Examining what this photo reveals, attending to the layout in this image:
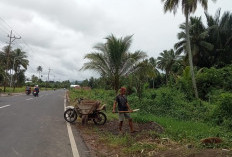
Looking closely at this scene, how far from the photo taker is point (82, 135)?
7.71m

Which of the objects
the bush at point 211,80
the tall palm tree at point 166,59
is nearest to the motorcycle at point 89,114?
the bush at point 211,80

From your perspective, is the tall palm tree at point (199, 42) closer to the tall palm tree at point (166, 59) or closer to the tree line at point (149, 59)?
the tree line at point (149, 59)

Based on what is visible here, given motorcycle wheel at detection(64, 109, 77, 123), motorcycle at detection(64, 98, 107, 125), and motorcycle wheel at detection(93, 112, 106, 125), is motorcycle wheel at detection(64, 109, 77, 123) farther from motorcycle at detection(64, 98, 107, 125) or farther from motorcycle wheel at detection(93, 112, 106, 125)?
motorcycle wheel at detection(93, 112, 106, 125)

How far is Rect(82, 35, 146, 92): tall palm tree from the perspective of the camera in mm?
14547

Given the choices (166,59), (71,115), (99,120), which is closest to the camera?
(99,120)

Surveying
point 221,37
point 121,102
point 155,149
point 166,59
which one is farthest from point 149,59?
point 166,59

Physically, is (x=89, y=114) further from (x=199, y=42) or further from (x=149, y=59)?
(x=199, y=42)

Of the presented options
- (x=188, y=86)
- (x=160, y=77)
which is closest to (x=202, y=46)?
(x=188, y=86)

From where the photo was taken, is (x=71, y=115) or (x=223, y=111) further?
(x=223, y=111)

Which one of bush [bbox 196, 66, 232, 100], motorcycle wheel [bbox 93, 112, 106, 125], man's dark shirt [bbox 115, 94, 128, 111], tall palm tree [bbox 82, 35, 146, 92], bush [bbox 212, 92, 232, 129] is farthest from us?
bush [bbox 196, 66, 232, 100]

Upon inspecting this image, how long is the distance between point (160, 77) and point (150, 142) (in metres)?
59.5

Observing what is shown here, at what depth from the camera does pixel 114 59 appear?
47.9 feet

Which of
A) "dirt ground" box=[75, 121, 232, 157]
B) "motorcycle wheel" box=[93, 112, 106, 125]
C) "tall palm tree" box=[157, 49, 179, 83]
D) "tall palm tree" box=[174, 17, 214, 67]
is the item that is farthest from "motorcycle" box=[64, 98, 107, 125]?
"tall palm tree" box=[157, 49, 179, 83]

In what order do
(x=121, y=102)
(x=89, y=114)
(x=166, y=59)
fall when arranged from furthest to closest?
(x=166, y=59), (x=89, y=114), (x=121, y=102)
